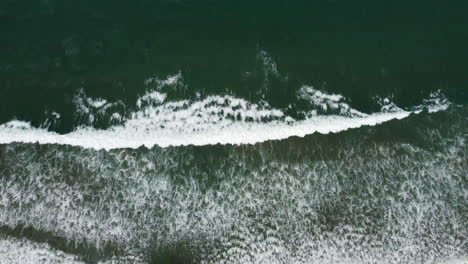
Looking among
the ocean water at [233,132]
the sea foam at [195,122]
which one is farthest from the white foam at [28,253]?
the sea foam at [195,122]

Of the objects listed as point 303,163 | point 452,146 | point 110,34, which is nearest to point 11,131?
point 110,34

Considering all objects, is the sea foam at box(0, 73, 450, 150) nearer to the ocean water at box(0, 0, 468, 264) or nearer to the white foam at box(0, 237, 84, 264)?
the ocean water at box(0, 0, 468, 264)

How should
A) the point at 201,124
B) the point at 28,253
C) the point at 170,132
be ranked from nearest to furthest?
the point at 28,253 < the point at 170,132 < the point at 201,124

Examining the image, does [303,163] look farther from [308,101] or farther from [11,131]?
[11,131]

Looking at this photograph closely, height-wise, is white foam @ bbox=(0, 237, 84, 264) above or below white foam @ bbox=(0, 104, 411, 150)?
below

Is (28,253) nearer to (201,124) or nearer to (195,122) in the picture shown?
(195,122)

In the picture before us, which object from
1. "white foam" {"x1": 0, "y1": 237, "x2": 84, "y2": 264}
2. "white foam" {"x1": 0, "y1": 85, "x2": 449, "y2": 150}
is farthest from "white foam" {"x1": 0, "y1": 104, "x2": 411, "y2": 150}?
"white foam" {"x1": 0, "y1": 237, "x2": 84, "y2": 264}

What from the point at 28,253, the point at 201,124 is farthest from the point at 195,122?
the point at 28,253

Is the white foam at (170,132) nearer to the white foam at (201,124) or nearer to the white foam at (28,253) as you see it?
the white foam at (201,124)
